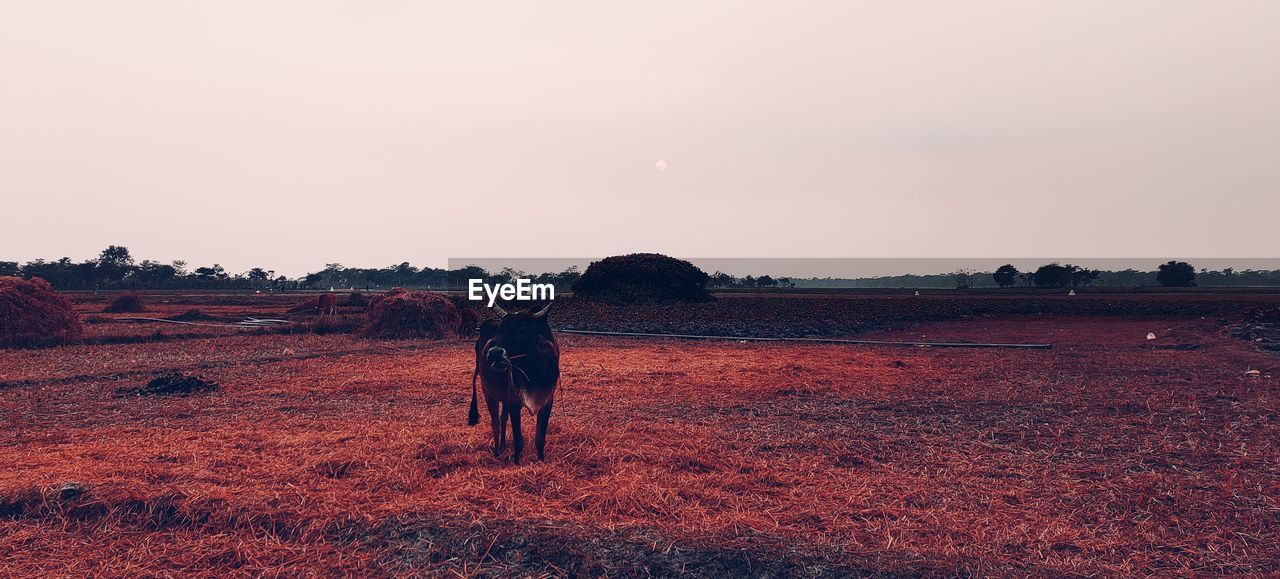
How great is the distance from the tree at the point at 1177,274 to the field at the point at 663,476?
124m

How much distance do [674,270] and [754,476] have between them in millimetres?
48846

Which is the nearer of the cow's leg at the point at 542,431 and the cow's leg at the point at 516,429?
the cow's leg at the point at 516,429

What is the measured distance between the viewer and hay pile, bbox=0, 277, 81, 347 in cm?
2092

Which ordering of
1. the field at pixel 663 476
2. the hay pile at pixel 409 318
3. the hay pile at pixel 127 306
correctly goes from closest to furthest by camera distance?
the field at pixel 663 476, the hay pile at pixel 409 318, the hay pile at pixel 127 306

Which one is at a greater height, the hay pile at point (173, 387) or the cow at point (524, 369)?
the cow at point (524, 369)

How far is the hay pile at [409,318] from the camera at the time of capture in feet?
84.6

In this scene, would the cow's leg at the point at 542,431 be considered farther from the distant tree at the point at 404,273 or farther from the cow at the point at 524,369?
the distant tree at the point at 404,273

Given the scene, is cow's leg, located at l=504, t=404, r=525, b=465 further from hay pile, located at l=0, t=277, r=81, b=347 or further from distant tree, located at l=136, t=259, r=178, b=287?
distant tree, located at l=136, t=259, r=178, b=287

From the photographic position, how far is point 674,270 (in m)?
55.8

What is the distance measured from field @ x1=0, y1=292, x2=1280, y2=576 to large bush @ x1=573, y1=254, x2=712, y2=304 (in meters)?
35.4

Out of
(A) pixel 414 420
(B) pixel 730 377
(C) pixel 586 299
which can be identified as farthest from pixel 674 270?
(A) pixel 414 420

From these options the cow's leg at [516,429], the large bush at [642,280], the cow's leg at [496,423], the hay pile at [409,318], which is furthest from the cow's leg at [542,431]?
the large bush at [642,280]

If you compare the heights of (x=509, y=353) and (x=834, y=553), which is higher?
(x=509, y=353)

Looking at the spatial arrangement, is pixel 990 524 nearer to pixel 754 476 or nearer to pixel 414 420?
pixel 754 476
